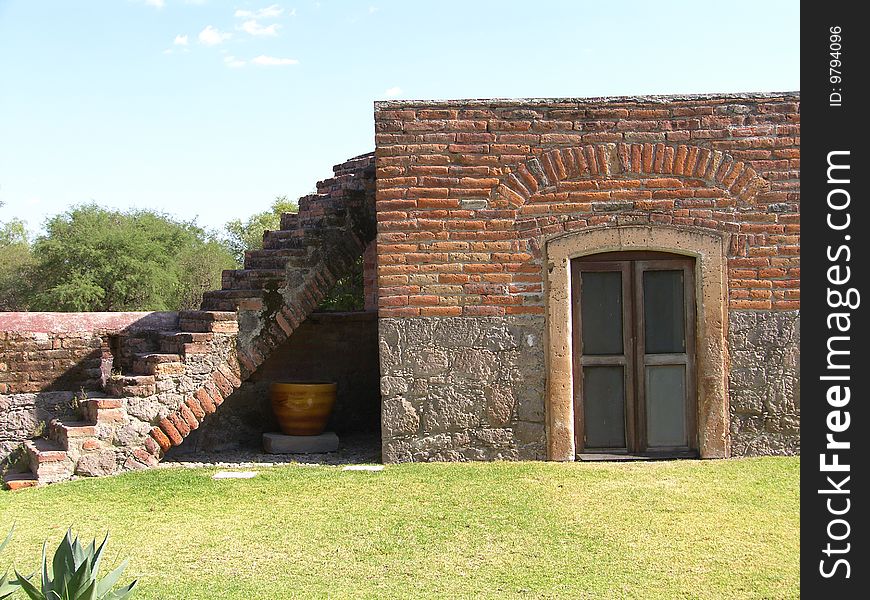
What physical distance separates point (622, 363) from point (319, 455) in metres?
3.03

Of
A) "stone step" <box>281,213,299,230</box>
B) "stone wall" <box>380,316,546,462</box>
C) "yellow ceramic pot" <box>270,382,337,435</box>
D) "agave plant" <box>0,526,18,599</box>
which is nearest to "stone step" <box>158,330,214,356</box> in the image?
"yellow ceramic pot" <box>270,382,337,435</box>

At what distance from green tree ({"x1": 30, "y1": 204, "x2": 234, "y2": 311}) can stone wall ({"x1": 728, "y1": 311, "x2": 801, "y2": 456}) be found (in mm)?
21629

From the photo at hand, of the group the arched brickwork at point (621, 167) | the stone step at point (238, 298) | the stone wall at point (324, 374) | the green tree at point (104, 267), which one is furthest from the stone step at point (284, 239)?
the green tree at point (104, 267)

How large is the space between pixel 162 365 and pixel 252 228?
34.9 metres

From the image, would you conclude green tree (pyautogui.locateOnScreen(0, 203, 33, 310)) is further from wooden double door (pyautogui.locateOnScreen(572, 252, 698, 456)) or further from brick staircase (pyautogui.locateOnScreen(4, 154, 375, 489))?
wooden double door (pyautogui.locateOnScreen(572, 252, 698, 456))

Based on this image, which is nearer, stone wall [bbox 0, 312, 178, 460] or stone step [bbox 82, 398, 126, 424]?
stone step [bbox 82, 398, 126, 424]

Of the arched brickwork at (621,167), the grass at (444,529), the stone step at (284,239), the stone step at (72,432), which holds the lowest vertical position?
the grass at (444,529)

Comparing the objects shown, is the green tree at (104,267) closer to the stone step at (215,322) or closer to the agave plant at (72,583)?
the stone step at (215,322)

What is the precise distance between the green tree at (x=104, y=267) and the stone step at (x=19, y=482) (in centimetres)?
1923

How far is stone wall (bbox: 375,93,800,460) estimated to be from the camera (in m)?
7.42

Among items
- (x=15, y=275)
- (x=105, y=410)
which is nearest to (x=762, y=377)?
(x=105, y=410)

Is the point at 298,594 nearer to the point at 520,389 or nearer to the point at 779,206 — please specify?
the point at 520,389

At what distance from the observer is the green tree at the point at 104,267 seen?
25516mm
